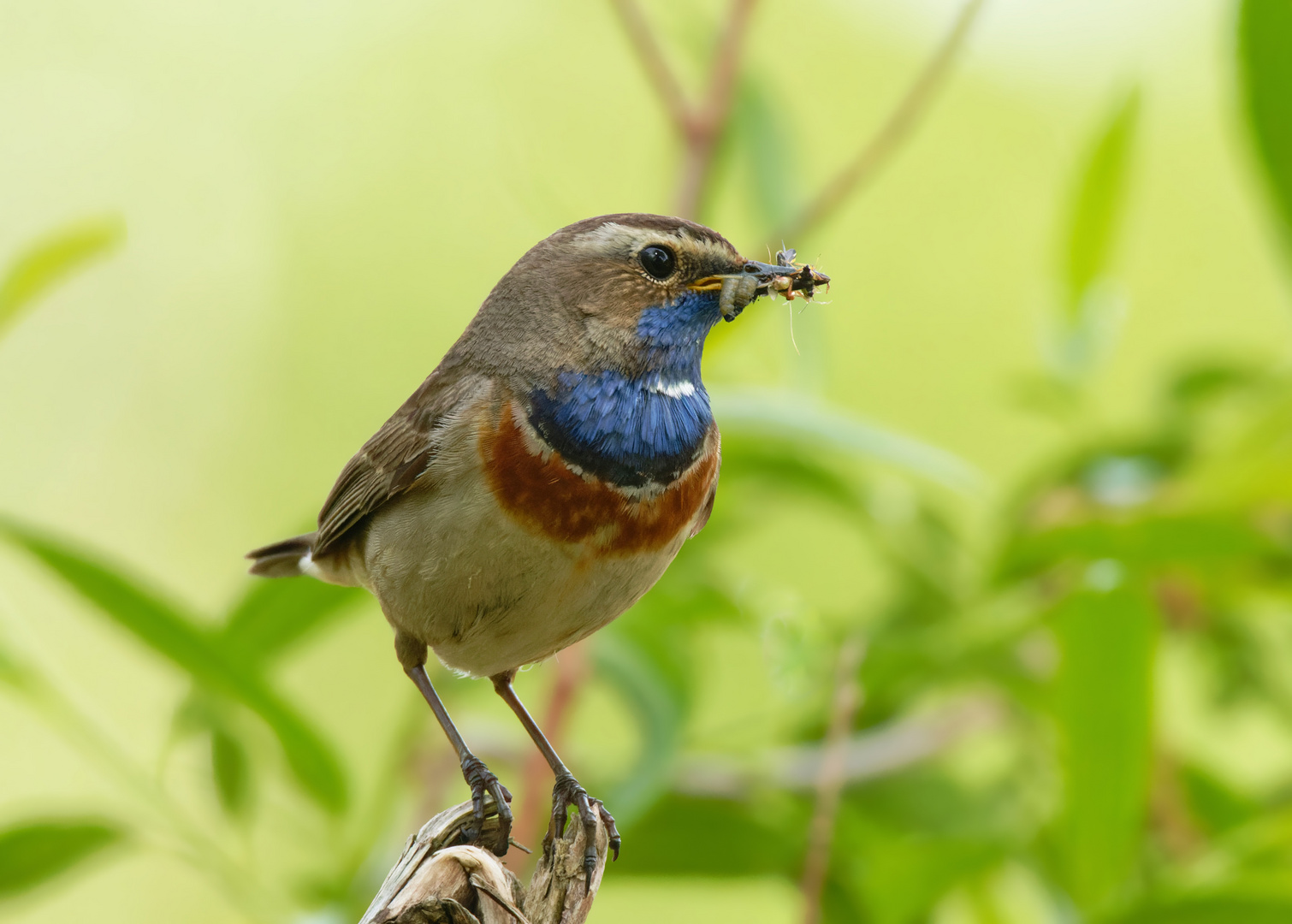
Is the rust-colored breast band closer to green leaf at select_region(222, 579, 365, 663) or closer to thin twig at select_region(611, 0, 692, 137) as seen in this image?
green leaf at select_region(222, 579, 365, 663)

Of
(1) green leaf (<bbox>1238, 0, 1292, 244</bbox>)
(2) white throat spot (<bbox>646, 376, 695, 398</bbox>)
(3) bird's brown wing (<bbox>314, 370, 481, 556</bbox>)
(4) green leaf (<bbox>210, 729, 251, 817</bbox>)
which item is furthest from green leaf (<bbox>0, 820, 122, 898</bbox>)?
(1) green leaf (<bbox>1238, 0, 1292, 244</bbox>)

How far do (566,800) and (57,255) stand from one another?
159 centimetres

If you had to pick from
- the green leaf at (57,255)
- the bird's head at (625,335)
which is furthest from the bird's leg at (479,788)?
the green leaf at (57,255)

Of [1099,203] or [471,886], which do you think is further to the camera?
[1099,203]

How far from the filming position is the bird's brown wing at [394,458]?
2.20 m

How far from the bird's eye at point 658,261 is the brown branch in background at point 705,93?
2.72 ft

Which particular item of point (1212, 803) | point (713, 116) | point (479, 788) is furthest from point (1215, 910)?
point (713, 116)

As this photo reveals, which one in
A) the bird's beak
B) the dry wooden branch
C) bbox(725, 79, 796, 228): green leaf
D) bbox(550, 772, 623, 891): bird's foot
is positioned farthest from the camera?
bbox(725, 79, 796, 228): green leaf

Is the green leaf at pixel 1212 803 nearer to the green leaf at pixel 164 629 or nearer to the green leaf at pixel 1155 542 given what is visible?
the green leaf at pixel 1155 542

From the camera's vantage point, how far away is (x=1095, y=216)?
3.53 meters

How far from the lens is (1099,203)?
11.6ft

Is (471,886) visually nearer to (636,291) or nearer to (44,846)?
(636,291)

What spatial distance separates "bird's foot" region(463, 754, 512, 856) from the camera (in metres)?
2.07

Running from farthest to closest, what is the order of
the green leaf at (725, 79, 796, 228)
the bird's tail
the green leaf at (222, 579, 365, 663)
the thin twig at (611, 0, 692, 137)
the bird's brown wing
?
1. the green leaf at (725, 79, 796, 228)
2. the thin twig at (611, 0, 692, 137)
3. the green leaf at (222, 579, 365, 663)
4. the bird's tail
5. the bird's brown wing
